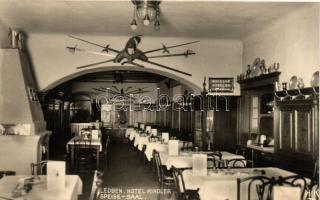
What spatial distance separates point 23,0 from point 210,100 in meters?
4.79

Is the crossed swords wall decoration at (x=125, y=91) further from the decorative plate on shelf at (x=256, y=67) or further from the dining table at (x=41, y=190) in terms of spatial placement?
the dining table at (x=41, y=190)

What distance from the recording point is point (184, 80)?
8828 mm

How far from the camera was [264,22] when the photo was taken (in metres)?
6.69

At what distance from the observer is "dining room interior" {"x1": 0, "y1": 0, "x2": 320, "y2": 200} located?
4809mm

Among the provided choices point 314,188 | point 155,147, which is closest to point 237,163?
point 314,188

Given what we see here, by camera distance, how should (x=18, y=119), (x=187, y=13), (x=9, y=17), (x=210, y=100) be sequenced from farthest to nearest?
(x=210, y=100), (x=18, y=119), (x=9, y=17), (x=187, y=13)

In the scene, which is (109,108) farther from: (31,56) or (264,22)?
(264,22)

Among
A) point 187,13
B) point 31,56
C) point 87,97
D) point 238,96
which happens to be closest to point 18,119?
point 31,56

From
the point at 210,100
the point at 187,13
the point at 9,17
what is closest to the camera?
the point at 187,13

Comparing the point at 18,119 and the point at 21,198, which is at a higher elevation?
the point at 18,119

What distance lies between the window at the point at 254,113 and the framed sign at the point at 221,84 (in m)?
0.59

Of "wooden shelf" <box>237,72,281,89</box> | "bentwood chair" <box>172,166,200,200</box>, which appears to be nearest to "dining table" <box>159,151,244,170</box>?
"bentwood chair" <box>172,166,200,200</box>

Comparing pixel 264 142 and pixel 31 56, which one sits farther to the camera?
pixel 31 56

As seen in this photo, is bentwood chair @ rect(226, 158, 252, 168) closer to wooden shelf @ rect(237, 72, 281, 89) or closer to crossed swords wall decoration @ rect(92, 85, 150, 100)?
wooden shelf @ rect(237, 72, 281, 89)
